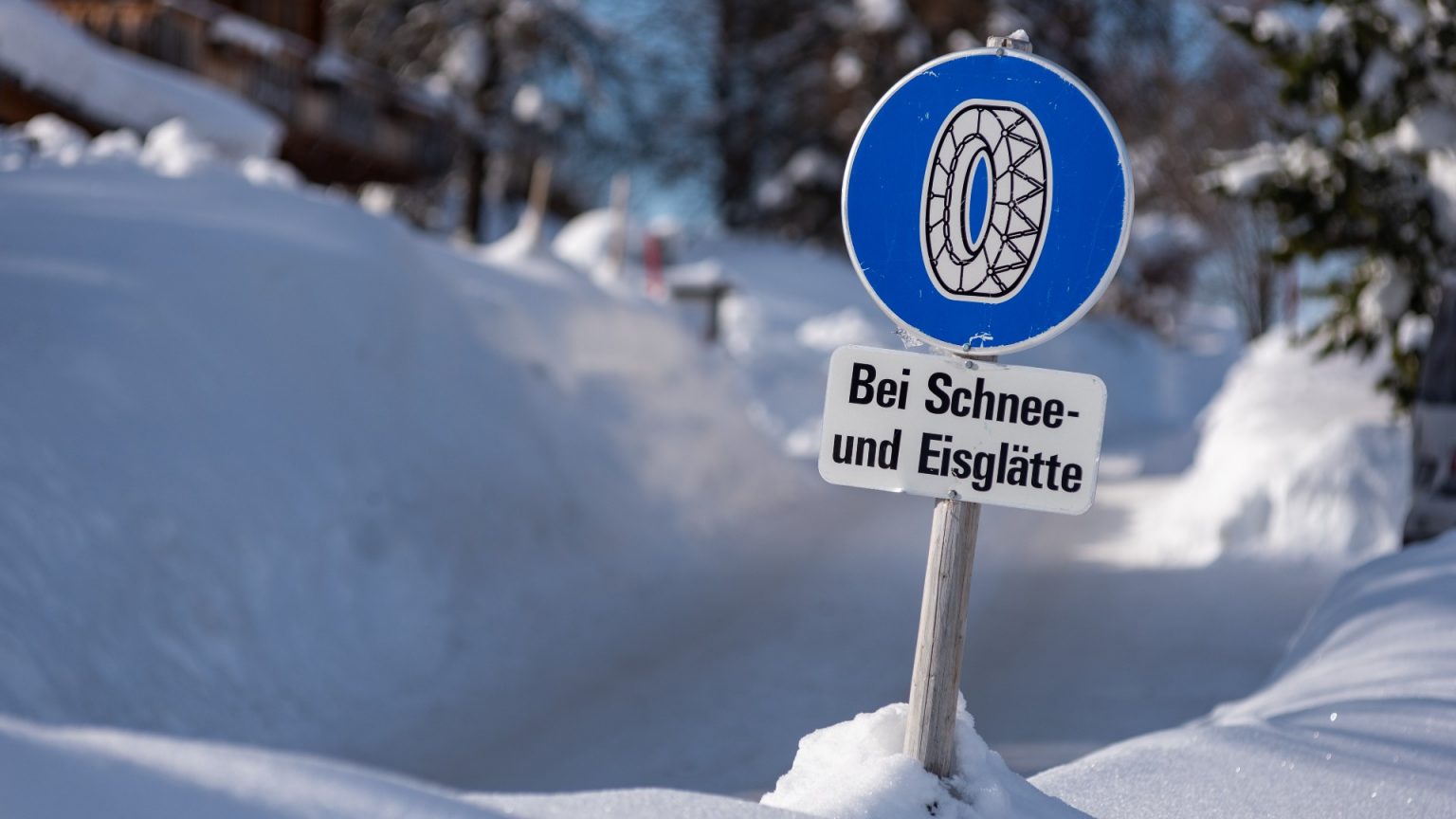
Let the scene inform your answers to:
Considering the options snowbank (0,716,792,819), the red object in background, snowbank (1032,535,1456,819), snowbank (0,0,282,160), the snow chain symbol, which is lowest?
the red object in background

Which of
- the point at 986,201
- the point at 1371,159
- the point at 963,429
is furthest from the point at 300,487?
the point at 1371,159

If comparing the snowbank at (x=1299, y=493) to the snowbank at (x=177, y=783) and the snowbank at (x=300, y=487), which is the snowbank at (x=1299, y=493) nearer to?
the snowbank at (x=300, y=487)

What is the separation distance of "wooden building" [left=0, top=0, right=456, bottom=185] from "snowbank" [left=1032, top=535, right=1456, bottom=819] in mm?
12666

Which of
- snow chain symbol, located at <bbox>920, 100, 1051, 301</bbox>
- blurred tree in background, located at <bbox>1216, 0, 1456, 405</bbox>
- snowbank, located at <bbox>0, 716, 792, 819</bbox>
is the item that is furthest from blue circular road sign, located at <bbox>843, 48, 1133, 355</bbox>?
blurred tree in background, located at <bbox>1216, 0, 1456, 405</bbox>

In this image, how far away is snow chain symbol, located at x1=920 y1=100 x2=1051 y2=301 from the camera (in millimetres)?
2902

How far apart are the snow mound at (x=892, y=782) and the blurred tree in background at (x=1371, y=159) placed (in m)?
8.48

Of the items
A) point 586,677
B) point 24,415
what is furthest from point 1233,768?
point 24,415

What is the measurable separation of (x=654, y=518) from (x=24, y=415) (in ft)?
17.0

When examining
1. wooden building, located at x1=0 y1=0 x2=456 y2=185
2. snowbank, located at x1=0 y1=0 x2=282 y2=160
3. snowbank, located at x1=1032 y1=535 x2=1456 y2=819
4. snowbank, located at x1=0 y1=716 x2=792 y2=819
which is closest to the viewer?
snowbank, located at x1=0 y1=716 x2=792 y2=819

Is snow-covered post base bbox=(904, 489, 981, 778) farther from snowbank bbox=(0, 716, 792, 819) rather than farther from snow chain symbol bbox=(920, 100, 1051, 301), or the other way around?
snowbank bbox=(0, 716, 792, 819)

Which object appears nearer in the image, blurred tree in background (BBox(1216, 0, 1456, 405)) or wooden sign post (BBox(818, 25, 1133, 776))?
wooden sign post (BBox(818, 25, 1133, 776))

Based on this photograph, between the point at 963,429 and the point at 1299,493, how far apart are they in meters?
8.14

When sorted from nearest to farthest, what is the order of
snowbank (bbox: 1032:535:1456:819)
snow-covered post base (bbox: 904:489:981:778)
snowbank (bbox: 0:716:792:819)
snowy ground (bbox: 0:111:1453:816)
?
snowbank (bbox: 0:716:792:819) → snow-covered post base (bbox: 904:489:981:778) → snowbank (bbox: 1032:535:1456:819) → snowy ground (bbox: 0:111:1453:816)

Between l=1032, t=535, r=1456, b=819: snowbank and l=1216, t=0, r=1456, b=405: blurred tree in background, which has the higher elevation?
l=1216, t=0, r=1456, b=405: blurred tree in background
